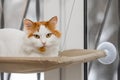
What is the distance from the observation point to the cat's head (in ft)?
3.16

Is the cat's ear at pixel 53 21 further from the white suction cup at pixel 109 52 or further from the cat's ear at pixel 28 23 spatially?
the white suction cup at pixel 109 52

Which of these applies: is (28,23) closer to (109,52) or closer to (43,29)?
(43,29)

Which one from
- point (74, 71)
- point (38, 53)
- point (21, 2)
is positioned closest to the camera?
point (38, 53)

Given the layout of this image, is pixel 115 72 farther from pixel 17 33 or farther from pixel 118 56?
pixel 17 33

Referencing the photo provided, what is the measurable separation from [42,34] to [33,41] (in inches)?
1.9

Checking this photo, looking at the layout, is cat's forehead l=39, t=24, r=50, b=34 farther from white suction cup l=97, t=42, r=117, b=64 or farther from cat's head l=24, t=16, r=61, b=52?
white suction cup l=97, t=42, r=117, b=64

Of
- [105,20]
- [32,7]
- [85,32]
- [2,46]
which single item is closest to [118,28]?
[105,20]

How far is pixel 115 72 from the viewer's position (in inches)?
56.7

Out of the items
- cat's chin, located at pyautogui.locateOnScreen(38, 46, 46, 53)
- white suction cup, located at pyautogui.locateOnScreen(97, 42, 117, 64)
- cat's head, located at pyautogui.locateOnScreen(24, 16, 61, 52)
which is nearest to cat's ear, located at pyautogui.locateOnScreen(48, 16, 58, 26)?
cat's head, located at pyautogui.locateOnScreen(24, 16, 61, 52)

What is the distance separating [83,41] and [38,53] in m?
0.53

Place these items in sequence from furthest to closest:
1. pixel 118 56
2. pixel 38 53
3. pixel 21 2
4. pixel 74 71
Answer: pixel 21 2
pixel 118 56
pixel 74 71
pixel 38 53

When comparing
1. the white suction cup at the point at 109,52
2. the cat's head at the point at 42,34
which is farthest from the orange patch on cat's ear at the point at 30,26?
the white suction cup at the point at 109,52

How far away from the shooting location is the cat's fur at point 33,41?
0.97 meters

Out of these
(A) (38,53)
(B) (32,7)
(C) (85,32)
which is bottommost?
(A) (38,53)
